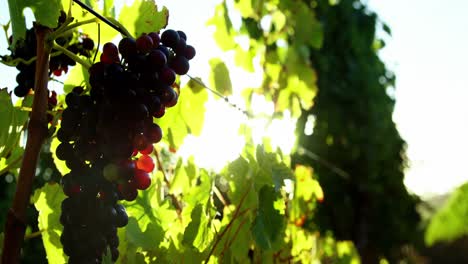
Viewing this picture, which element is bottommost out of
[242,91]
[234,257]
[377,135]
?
[234,257]

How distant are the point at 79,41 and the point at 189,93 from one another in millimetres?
218

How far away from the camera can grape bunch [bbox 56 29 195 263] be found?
1.65 ft

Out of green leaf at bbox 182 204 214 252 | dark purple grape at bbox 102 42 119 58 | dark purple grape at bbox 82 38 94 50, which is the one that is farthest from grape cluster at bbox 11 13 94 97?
green leaf at bbox 182 204 214 252

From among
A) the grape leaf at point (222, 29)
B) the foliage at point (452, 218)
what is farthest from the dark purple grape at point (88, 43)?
the foliage at point (452, 218)

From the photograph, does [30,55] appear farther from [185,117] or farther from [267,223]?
[267,223]

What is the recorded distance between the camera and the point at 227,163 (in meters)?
0.87

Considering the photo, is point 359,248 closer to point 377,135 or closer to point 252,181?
point 377,135

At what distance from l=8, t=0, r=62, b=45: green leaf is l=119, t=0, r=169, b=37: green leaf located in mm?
153

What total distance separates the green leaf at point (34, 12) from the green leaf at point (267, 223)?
0.38m

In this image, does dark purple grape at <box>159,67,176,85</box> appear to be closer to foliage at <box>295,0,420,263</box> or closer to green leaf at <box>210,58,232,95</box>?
green leaf at <box>210,58,232,95</box>

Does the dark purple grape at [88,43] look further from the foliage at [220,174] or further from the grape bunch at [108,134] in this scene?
the grape bunch at [108,134]

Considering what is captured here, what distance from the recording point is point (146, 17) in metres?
0.64

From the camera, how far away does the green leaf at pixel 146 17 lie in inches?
24.8

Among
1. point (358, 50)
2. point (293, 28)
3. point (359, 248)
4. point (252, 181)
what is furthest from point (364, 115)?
point (252, 181)
